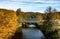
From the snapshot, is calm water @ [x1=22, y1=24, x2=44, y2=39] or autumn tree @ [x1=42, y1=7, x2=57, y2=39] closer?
autumn tree @ [x1=42, y1=7, x2=57, y2=39]

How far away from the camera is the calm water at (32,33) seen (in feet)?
39.3

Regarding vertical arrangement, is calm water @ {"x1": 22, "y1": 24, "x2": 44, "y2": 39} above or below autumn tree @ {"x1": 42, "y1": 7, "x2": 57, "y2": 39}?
below

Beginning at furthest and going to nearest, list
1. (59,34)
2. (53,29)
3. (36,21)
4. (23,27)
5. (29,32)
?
(29,32)
(23,27)
(36,21)
(53,29)
(59,34)

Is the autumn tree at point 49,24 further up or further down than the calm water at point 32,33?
further up

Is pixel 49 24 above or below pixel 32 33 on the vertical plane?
above

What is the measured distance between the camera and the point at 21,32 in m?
13.0

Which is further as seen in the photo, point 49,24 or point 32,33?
point 32,33

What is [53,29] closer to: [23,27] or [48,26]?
[48,26]

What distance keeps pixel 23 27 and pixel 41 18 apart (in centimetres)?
135

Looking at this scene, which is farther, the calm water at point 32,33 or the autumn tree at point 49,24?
the calm water at point 32,33

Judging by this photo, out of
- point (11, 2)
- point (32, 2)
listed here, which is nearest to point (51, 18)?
point (32, 2)

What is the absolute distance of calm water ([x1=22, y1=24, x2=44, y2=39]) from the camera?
12.0 m

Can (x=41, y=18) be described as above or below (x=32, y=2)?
below

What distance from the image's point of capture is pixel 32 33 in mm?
12945
